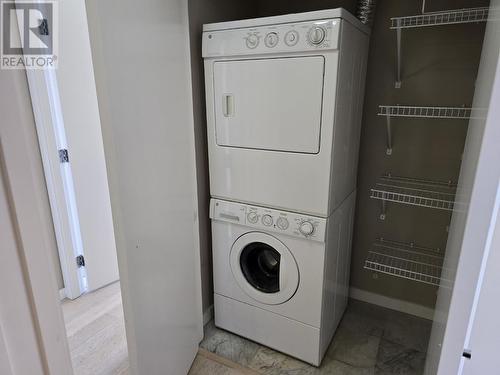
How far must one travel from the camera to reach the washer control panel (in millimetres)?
1438

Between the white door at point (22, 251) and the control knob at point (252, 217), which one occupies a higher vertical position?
the white door at point (22, 251)

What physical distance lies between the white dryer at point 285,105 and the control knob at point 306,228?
2.4 inches

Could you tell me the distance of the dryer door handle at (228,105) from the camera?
1.76m

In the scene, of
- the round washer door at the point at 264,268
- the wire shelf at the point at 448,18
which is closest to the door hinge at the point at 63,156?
the round washer door at the point at 264,268

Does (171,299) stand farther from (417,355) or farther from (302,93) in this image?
(417,355)

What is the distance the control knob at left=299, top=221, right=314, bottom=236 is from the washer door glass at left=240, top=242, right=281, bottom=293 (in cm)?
29

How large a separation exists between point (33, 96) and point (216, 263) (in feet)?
5.12

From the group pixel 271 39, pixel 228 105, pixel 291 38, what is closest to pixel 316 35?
pixel 291 38

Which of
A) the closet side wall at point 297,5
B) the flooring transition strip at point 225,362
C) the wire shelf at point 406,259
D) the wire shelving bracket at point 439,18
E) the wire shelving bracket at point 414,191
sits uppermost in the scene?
the closet side wall at point 297,5

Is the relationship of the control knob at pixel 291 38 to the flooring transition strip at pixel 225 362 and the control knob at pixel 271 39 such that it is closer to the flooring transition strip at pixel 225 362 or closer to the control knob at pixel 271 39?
the control knob at pixel 271 39

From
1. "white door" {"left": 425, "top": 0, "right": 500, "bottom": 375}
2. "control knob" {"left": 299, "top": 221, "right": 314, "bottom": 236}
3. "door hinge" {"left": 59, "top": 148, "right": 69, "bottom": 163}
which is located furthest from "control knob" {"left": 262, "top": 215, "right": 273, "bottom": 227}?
"door hinge" {"left": 59, "top": 148, "right": 69, "bottom": 163}

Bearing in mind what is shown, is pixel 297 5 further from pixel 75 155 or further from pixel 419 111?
pixel 75 155

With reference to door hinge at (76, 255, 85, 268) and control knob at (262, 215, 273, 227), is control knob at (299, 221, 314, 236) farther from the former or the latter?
door hinge at (76, 255, 85, 268)

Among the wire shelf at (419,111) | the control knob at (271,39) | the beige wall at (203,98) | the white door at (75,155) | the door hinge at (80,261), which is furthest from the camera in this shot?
the door hinge at (80,261)
